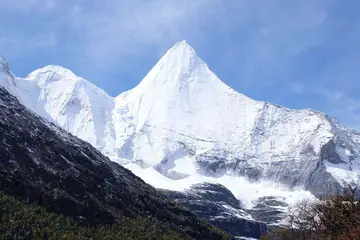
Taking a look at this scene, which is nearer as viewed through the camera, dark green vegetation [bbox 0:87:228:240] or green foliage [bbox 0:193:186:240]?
green foliage [bbox 0:193:186:240]

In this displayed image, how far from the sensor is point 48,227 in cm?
10731

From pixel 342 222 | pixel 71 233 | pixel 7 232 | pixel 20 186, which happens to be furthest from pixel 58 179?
pixel 342 222

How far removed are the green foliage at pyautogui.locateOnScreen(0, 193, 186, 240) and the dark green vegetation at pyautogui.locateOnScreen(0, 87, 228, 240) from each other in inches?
22.7

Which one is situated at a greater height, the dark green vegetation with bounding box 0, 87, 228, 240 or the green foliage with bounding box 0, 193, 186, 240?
the dark green vegetation with bounding box 0, 87, 228, 240

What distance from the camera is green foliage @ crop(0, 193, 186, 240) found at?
9938 centimetres

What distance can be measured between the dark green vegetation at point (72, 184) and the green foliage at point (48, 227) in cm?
58

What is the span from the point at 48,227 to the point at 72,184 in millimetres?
30331

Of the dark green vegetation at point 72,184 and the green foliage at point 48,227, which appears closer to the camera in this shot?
the green foliage at point 48,227

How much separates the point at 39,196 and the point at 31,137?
34.9 meters

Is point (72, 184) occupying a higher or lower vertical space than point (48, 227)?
higher

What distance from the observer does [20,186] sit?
118 m

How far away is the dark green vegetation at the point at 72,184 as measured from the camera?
121125 mm

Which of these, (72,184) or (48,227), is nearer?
(48,227)

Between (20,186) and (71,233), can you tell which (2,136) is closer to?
(20,186)
